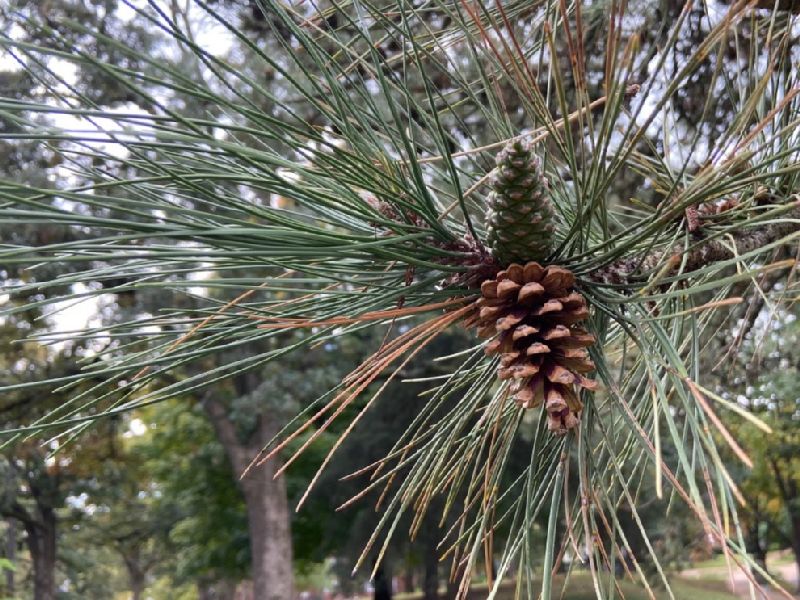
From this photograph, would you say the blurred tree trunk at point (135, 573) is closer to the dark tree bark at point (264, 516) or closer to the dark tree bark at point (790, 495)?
the dark tree bark at point (264, 516)

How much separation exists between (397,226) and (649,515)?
9.62 metres

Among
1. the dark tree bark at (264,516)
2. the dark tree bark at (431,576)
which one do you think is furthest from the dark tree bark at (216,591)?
the dark tree bark at (264,516)

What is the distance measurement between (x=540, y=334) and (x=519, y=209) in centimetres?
14

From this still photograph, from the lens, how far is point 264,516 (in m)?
7.82

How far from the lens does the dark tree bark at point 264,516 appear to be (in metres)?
7.67

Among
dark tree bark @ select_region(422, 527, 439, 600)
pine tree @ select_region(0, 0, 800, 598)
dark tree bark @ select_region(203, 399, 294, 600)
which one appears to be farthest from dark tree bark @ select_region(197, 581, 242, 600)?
pine tree @ select_region(0, 0, 800, 598)

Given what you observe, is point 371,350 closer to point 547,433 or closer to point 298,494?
point 298,494

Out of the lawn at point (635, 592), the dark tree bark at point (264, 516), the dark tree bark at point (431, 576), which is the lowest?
the lawn at point (635, 592)

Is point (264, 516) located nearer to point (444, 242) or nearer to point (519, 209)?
point (444, 242)

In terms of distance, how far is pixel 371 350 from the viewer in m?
7.15

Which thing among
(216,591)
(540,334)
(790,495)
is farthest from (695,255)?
(216,591)

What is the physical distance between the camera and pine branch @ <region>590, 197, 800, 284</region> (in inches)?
32.3

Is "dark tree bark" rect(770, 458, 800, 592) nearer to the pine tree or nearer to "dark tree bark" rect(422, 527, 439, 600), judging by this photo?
"dark tree bark" rect(422, 527, 439, 600)

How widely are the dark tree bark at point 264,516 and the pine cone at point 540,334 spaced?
7.20m
